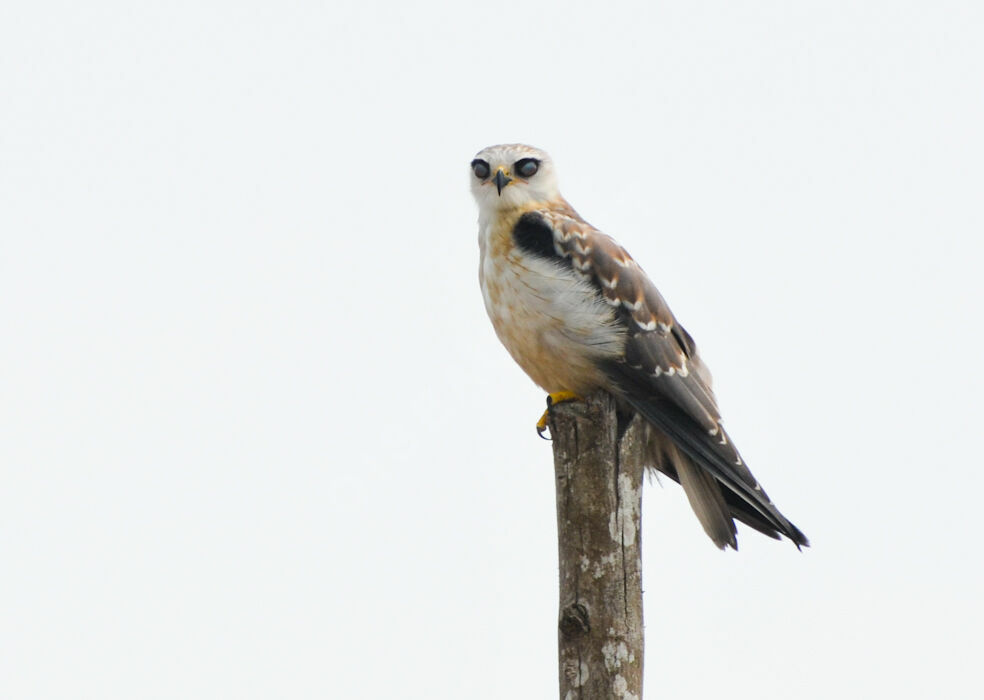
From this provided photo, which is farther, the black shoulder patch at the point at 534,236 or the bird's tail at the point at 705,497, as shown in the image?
the black shoulder patch at the point at 534,236

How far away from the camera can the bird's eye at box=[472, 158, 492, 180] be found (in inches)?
262

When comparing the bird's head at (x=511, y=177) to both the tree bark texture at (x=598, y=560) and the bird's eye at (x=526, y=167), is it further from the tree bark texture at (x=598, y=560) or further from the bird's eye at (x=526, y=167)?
the tree bark texture at (x=598, y=560)

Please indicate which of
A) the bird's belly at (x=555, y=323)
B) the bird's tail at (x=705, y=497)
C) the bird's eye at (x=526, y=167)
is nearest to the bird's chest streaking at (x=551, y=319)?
the bird's belly at (x=555, y=323)

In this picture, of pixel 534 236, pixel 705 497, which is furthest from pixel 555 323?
pixel 705 497

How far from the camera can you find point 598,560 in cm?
456

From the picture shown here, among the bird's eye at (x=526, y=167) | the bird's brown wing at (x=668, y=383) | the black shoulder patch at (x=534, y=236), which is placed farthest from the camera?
the bird's eye at (x=526, y=167)

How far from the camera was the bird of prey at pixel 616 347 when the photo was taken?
5.59m

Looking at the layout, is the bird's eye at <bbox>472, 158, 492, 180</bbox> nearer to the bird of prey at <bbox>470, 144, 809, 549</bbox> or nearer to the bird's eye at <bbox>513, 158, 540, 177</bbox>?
the bird's eye at <bbox>513, 158, 540, 177</bbox>

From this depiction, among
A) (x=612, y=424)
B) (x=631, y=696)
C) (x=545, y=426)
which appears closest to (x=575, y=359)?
(x=545, y=426)

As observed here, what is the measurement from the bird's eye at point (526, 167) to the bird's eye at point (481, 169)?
0.54 feet

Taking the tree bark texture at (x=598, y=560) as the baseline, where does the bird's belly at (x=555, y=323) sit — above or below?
above

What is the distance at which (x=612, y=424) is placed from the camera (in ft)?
15.8

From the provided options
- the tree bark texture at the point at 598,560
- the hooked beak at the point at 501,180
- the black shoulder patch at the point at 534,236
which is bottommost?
the tree bark texture at the point at 598,560

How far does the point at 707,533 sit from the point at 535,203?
6.68ft
